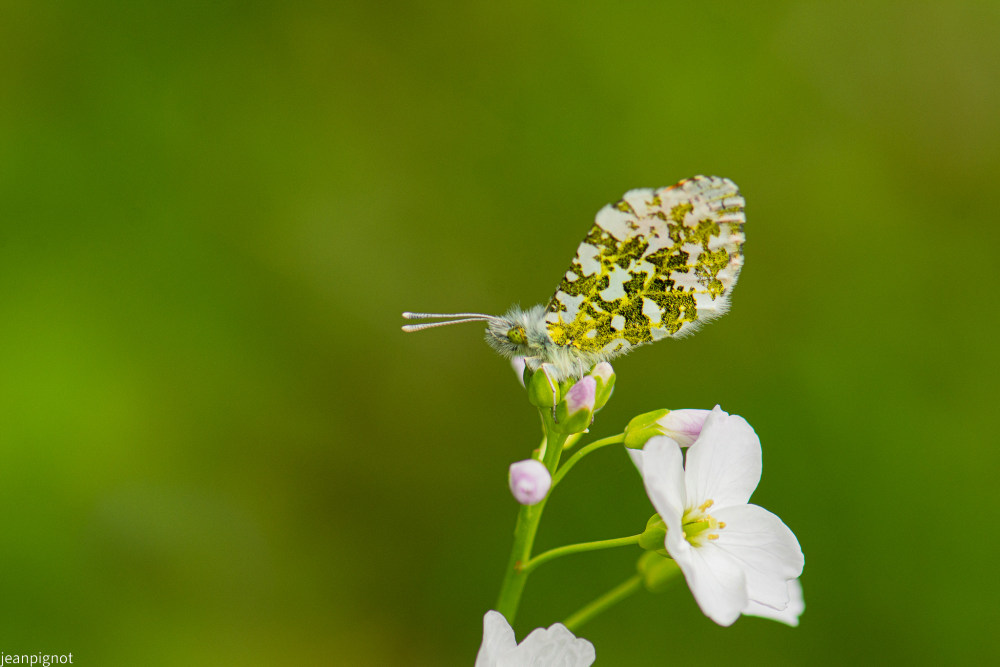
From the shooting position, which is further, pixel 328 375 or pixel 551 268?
pixel 551 268

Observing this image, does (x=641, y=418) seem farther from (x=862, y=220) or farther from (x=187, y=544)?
(x=862, y=220)

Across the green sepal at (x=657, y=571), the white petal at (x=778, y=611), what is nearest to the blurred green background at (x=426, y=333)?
the white petal at (x=778, y=611)

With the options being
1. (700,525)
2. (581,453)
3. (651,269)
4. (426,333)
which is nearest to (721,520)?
(700,525)

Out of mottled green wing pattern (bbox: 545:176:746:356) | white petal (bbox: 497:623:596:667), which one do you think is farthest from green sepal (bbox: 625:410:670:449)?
white petal (bbox: 497:623:596:667)

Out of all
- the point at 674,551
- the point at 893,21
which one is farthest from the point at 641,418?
the point at 893,21

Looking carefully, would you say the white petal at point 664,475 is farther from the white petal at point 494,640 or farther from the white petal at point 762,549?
the white petal at point 494,640

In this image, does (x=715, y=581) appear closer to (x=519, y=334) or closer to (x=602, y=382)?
(x=602, y=382)
